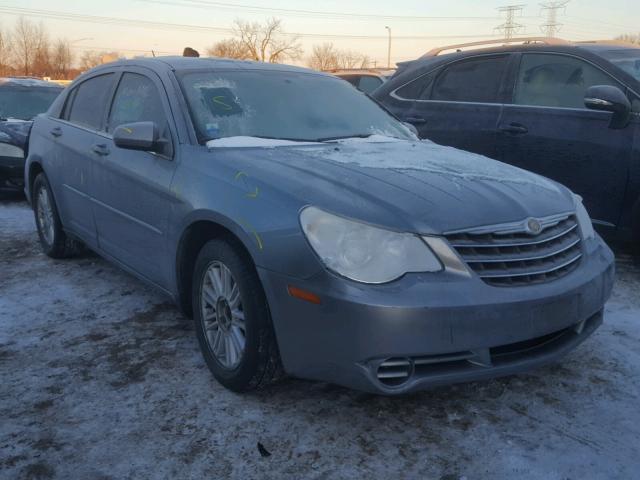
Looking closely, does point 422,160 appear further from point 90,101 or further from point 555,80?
point 90,101

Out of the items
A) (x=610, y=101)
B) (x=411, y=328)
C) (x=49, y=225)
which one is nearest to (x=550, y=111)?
(x=610, y=101)

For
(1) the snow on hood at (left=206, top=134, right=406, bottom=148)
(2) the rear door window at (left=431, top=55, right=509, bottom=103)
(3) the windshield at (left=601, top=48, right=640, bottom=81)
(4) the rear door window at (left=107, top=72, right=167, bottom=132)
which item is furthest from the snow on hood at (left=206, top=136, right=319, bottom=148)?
(3) the windshield at (left=601, top=48, right=640, bottom=81)

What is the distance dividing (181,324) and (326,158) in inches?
57.5

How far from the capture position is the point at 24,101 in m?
9.17

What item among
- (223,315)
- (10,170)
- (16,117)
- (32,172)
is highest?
(16,117)

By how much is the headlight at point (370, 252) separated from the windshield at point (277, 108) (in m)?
1.18

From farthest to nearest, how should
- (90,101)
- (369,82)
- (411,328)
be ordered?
(369,82) < (90,101) < (411,328)

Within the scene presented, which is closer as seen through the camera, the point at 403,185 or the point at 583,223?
the point at 403,185

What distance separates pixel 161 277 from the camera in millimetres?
3486

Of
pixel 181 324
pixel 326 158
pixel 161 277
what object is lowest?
pixel 181 324

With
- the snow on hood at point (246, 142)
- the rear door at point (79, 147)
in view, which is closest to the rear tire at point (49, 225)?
the rear door at point (79, 147)

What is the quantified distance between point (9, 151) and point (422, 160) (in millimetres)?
6432

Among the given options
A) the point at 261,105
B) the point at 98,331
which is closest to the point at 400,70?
the point at 261,105

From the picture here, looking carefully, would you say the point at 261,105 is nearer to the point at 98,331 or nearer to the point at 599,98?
the point at 98,331
